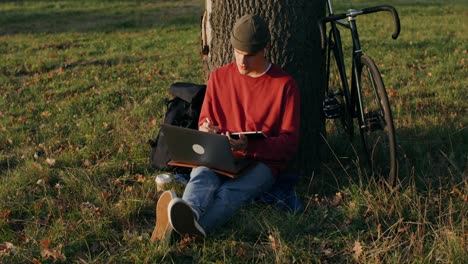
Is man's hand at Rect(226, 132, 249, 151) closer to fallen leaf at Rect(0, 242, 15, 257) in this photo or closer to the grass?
the grass

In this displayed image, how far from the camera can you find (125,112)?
24.6ft

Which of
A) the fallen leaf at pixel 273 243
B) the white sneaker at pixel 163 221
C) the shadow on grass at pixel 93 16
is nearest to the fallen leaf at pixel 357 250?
the fallen leaf at pixel 273 243

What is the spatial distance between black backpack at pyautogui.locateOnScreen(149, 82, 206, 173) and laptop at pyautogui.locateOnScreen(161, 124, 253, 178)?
0.55m

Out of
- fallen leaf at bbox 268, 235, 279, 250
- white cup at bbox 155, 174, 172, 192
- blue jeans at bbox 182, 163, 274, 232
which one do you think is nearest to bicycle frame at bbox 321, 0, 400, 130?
blue jeans at bbox 182, 163, 274, 232

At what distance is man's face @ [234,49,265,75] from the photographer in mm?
4211

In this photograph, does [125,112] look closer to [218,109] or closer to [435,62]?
[218,109]

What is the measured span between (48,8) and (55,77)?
54.0 feet

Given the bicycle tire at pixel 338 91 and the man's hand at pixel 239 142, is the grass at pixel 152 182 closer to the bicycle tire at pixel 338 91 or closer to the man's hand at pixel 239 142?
the bicycle tire at pixel 338 91

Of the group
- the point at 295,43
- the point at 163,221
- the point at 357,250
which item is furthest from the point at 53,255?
the point at 295,43

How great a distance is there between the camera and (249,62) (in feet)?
14.0

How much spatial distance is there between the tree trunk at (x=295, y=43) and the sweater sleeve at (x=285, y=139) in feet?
1.94

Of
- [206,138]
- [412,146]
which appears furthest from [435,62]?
[206,138]

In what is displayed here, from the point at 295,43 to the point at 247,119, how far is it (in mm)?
841

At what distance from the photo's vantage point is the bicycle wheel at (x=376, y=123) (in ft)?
13.7
